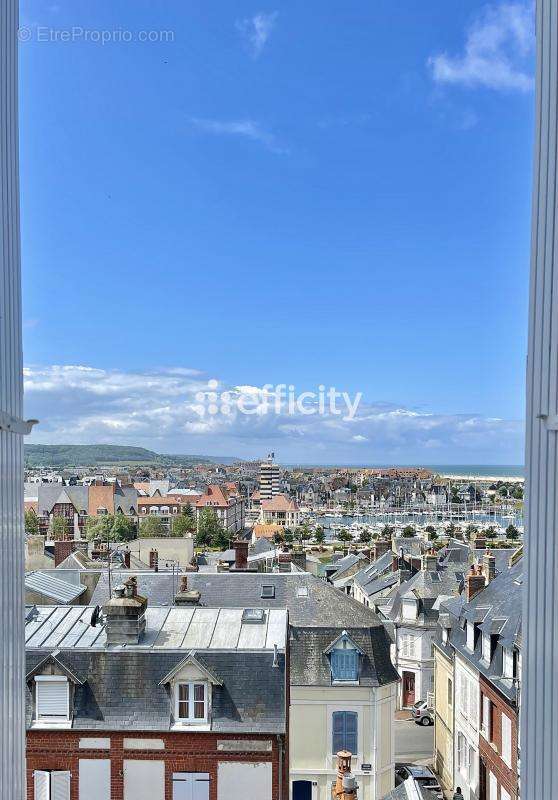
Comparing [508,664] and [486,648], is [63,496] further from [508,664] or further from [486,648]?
[508,664]

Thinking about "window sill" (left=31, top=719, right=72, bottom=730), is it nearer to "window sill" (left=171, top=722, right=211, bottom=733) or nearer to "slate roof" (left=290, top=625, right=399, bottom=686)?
"window sill" (left=171, top=722, right=211, bottom=733)

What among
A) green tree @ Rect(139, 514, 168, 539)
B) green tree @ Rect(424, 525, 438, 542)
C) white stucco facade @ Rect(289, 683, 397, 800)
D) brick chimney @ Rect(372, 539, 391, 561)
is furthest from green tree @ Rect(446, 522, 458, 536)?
white stucco facade @ Rect(289, 683, 397, 800)

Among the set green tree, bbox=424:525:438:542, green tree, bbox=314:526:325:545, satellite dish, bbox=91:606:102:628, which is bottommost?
green tree, bbox=314:526:325:545

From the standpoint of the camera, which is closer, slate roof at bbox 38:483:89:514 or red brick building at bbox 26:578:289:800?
red brick building at bbox 26:578:289:800

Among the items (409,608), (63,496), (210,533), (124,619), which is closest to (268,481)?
(210,533)

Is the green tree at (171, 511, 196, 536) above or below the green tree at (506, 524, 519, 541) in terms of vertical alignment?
above

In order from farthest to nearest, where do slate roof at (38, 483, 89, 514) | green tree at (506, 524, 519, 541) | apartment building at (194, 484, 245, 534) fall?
apartment building at (194, 484, 245, 534) → green tree at (506, 524, 519, 541) → slate roof at (38, 483, 89, 514)

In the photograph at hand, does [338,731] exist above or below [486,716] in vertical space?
above
